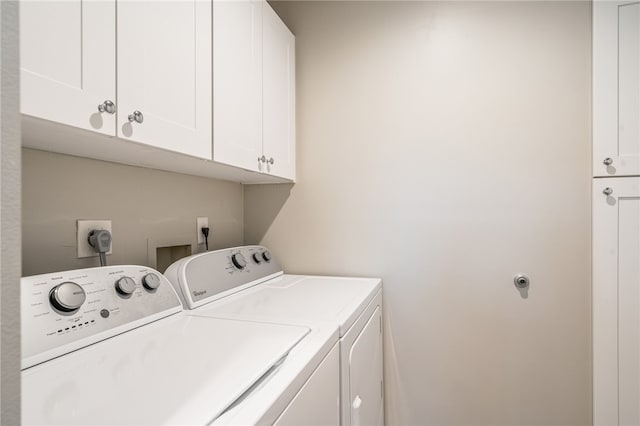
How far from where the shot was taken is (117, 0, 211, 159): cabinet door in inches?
32.1

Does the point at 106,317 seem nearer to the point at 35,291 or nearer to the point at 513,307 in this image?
the point at 35,291

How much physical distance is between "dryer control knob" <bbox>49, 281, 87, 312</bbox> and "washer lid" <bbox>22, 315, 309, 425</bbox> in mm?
108

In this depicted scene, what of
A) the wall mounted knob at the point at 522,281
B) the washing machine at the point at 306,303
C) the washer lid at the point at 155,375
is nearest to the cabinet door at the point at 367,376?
the washing machine at the point at 306,303

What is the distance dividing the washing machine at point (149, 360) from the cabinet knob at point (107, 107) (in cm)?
42

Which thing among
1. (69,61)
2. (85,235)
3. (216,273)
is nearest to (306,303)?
(216,273)

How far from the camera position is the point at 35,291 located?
76cm

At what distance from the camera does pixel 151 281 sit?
1039 mm

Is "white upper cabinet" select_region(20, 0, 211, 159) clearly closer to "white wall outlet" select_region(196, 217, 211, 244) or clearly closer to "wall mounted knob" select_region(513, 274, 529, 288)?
"white wall outlet" select_region(196, 217, 211, 244)

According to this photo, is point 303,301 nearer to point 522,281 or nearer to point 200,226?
point 200,226

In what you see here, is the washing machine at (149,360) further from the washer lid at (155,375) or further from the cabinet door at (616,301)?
the cabinet door at (616,301)

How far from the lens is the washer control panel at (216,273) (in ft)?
3.80

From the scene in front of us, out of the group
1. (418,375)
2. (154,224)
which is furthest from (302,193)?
(418,375)

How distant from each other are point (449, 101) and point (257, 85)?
0.91m

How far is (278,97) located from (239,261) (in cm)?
79
